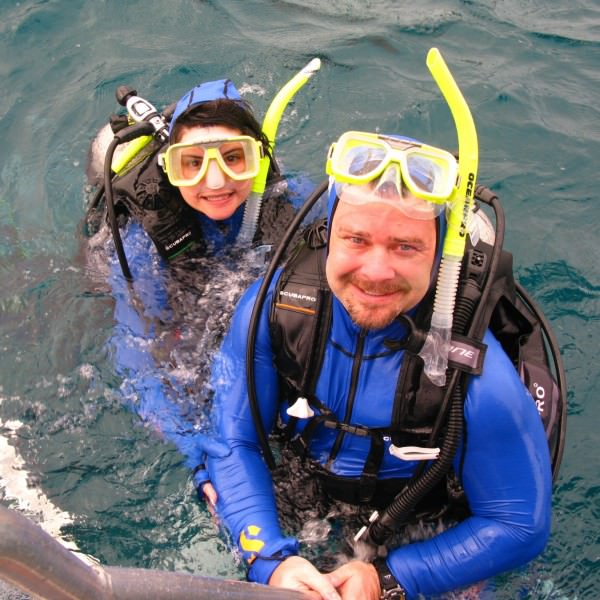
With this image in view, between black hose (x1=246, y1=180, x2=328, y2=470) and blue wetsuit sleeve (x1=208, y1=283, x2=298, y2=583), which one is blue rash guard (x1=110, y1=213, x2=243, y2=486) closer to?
blue wetsuit sleeve (x1=208, y1=283, x2=298, y2=583)

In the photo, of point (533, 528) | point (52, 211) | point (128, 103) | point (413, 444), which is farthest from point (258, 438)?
point (52, 211)

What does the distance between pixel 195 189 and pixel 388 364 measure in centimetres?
173

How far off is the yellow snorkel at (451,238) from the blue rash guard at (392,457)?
0.16 meters

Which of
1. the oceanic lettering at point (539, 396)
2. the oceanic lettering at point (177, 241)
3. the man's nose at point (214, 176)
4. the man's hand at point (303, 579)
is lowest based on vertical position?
the man's hand at point (303, 579)

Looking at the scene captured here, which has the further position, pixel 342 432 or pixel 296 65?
pixel 296 65

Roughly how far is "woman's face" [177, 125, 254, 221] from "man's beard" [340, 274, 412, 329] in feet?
5.03

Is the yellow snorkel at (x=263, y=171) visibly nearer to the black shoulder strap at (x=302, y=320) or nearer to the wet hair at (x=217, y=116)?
the wet hair at (x=217, y=116)

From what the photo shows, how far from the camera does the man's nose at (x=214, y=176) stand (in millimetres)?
3797

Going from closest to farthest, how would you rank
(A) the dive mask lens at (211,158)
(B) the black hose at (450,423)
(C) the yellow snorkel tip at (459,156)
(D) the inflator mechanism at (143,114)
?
(C) the yellow snorkel tip at (459,156), (B) the black hose at (450,423), (A) the dive mask lens at (211,158), (D) the inflator mechanism at (143,114)

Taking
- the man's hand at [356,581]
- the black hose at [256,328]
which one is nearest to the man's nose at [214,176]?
the black hose at [256,328]

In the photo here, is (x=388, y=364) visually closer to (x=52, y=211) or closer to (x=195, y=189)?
(x=195, y=189)

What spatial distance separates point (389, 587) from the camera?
278 centimetres

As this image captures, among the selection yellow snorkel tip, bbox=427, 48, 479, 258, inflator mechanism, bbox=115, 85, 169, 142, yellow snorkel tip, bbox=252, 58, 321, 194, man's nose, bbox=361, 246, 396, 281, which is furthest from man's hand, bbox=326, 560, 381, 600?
inflator mechanism, bbox=115, 85, 169, 142

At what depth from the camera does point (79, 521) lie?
3.62m
